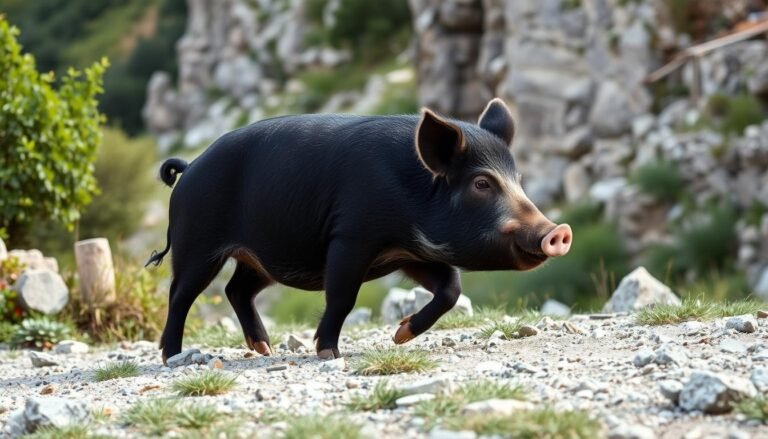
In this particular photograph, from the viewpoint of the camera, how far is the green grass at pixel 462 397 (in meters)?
4.38

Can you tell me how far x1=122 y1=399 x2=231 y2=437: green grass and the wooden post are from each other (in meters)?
5.04

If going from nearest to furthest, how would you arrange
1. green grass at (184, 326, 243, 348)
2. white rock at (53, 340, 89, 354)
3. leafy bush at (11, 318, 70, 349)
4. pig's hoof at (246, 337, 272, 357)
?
pig's hoof at (246, 337, 272, 357)
green grass at (184, 326, 243, 348)
white rock at (53, 340, 89, 354)
leafy bush at (11, 318, 70, 349)

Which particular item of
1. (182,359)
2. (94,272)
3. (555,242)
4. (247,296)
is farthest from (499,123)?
(94,272)

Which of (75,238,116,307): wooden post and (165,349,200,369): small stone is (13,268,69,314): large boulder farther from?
(165,349,200,369): small stone

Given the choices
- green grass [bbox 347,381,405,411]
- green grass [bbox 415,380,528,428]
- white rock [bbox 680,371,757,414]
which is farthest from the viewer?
green grass [bbox 347,381,405,411]

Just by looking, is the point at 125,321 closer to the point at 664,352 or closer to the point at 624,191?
the point at 664,352

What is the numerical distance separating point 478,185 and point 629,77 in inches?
680

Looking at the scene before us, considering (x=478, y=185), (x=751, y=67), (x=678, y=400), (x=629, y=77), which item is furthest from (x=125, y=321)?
(x=629, y=77)

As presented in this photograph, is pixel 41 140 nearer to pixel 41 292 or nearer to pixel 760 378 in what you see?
pixel 41 292

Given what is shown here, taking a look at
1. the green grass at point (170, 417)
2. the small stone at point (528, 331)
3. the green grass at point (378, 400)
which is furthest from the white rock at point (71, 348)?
the green grass at point (378, 400)

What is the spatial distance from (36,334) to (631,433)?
20.9ft

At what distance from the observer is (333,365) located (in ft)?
18.8

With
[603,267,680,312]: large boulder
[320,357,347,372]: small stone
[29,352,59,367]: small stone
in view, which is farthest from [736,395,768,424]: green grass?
[29,352,59,367]: small stone

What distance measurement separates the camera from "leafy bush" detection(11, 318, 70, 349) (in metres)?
9.09
